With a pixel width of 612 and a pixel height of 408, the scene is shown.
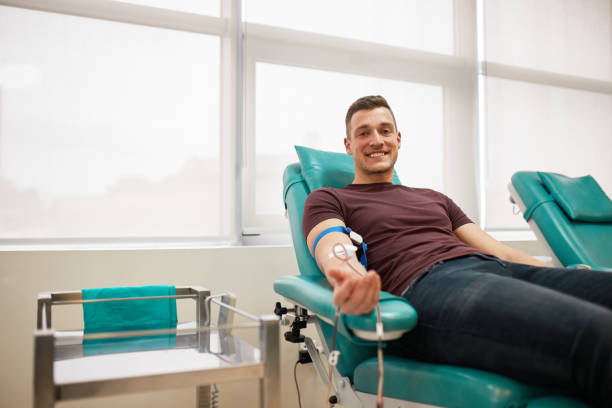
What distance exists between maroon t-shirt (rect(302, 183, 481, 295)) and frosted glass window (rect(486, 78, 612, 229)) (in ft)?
3.97

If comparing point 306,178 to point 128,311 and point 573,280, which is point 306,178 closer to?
point 128,311

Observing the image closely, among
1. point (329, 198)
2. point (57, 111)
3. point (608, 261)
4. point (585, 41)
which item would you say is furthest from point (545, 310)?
point (585, 41)

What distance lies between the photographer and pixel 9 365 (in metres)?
1.44

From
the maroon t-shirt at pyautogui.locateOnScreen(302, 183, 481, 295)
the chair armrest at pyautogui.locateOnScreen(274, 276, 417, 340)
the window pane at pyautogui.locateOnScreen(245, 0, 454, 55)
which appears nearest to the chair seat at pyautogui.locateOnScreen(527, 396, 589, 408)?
the chair armrest at pyautogui.locateOnScreen(274, 276, 417, 340)

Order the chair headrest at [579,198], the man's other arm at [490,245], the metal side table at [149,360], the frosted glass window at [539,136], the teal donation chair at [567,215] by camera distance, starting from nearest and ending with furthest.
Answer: the metal side table at [149,360]
the man's other arm at [490,245]
the teal donation chair at [567,215]
the chair headrest at [579,198]
the frosted glass window at [539,136]

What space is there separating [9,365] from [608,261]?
2291 millimetres

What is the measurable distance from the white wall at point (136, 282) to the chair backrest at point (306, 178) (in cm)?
34

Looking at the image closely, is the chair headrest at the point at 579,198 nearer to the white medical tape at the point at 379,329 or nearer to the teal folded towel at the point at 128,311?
the white medical tape at the point at 379,329

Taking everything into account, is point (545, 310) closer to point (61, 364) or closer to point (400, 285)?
point (400, 285)

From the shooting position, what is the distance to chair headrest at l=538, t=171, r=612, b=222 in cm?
197

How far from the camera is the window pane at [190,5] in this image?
188 centimetres

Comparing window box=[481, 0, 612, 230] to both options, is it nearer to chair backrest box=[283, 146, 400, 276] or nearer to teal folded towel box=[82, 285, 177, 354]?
chair backrest box=[283, 146, 400, 276]

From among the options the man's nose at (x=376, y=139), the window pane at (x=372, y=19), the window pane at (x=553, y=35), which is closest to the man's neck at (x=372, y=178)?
the man's nose at (x=376, y=139)

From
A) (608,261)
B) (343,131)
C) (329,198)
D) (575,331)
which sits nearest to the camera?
(575,331)
